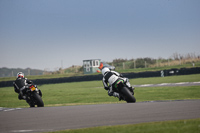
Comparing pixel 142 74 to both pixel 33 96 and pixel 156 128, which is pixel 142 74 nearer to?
pixel 33 96

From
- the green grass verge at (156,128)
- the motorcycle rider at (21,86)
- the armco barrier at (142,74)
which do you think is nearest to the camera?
the green grass verge at (156,128)

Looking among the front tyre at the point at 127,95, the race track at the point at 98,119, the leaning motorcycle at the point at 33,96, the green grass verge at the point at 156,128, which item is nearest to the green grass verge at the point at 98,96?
the leaning motorcycle at the point at 33,96

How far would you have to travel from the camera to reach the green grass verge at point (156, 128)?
527 centimetres

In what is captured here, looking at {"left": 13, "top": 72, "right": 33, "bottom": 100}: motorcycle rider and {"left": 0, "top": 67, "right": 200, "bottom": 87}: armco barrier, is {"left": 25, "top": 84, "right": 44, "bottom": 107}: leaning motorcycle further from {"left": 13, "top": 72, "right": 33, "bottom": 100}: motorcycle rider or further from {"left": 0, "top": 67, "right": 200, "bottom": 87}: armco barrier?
{"left": 0, "top": 67, "right": 200, "bottom": 87}: armco barrier

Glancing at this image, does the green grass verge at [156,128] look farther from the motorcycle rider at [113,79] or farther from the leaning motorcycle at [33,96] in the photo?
the leaning motorcycle at [33,96]

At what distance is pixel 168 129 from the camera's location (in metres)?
5.37

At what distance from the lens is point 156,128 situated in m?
5.52

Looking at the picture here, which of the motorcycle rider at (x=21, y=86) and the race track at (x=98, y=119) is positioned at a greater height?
the motorcycle rider at (x=21, y=86)

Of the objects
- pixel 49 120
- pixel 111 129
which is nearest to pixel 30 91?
pixel 49 120

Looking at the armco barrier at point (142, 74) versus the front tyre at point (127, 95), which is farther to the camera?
the armco barrier at point (142, 74)

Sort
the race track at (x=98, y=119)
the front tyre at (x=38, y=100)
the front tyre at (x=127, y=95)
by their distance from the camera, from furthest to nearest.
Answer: the front tyre at (x=38, y=100) → the front tyre at (x=127, y=95) → the race track at (x=98, y=119)

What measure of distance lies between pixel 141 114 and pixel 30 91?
17.7 feet

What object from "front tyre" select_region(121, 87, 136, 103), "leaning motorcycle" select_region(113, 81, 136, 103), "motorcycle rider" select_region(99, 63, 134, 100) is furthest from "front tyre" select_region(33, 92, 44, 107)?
"front tyre" select_region(121, 87, 136, 103)

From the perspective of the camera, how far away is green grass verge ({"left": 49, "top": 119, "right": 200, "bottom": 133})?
5.27 meters
